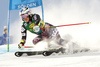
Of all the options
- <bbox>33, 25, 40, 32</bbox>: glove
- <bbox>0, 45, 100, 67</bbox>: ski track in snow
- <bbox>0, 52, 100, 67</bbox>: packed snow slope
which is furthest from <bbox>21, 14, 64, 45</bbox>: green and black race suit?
<bbox>0, 52, 100, 67</bbox>: packed snow slope

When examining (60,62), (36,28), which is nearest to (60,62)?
(60,62)

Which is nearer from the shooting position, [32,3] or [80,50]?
[80,50]

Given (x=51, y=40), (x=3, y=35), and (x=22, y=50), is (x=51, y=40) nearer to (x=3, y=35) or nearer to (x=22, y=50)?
(x=22, y=50)

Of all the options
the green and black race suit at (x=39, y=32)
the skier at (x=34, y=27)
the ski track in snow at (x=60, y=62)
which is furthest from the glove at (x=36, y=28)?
the ski track in snow at (x=60, y=62)

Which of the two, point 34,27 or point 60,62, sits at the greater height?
point 34,27

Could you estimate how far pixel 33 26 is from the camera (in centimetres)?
843

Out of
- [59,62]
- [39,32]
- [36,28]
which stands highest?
[36,28]

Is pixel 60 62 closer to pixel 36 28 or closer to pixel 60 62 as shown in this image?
pixel 60 62

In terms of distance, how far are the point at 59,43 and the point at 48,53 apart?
1.68 meters

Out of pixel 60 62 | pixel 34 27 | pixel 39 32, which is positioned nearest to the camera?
pixel 60 62

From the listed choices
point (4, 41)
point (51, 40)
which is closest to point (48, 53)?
point (51, 40)

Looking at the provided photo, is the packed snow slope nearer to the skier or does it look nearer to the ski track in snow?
the ski track in snow

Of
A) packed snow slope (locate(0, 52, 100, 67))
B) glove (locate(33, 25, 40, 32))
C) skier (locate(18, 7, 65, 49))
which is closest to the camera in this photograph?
packed snow slope (locate(0, 52, 100, 67))

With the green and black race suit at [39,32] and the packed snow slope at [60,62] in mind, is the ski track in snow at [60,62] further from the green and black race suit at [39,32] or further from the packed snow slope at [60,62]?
the green and black race suit at [39,32]
